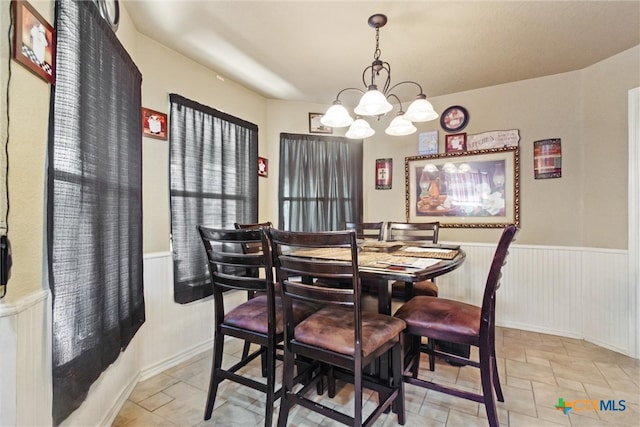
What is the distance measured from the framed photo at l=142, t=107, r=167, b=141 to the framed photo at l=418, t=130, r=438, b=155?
2.72m

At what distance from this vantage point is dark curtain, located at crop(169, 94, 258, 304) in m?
2.38

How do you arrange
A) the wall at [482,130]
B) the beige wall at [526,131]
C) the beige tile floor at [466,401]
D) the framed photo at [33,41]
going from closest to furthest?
the framed photo at [33,41], the beige tile floor at [466,401], the wall at [482,130], the beige wall at [526,131]

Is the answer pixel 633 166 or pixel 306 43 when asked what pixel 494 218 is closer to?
pixel 633 166

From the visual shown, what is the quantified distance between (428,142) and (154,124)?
2.83 meters

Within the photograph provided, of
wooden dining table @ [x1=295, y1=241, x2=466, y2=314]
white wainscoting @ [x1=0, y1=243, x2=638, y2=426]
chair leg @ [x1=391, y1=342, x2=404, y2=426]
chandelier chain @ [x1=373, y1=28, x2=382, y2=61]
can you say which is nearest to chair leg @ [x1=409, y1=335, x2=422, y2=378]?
chair leg @ [x1=391, y1=342, x2=404, y2=426]

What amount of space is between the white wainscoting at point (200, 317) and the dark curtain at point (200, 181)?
17cm

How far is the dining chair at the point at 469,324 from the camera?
146 cm

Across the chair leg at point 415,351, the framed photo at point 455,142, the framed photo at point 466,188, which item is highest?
the framed photo at point 455,142

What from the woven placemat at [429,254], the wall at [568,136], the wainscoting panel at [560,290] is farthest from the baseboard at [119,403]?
the wainscoting panel at [560,290]

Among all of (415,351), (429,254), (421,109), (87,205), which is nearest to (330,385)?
(415,351)

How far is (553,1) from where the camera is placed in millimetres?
1886

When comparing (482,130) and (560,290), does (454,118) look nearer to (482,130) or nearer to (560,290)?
(482,130)

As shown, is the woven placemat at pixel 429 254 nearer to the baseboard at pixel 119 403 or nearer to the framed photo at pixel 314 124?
the baseboard at pixel 119 403

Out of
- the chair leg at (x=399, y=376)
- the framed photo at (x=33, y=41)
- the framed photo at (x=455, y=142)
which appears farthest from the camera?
the framed photo at (x=455, y=142)
